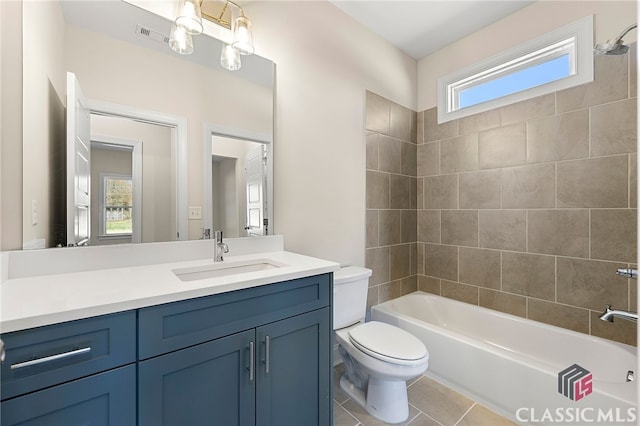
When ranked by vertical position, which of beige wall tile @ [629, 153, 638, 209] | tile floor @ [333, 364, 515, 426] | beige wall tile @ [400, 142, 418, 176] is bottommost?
tile floor @ [333, 364, 515, 426]

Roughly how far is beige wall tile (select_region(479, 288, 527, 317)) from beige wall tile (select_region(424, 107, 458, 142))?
4.57ft

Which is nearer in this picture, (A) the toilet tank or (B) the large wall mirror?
(B) the large wall mirror

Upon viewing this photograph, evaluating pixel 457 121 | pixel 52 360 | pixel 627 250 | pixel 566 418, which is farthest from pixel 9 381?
pixel 457 121

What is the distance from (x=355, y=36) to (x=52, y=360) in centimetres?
255

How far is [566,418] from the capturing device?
1.40 m

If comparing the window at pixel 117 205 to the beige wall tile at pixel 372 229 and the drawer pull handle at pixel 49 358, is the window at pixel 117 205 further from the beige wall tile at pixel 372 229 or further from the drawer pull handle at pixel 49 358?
the beige wall tile at pixel 372 229

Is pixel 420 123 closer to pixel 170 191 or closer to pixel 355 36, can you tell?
pixel 355 36

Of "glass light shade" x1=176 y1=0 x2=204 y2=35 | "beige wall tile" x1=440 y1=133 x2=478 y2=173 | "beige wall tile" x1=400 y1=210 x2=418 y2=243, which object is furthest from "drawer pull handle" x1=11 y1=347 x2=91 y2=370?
"beige wall tile" x1=440 y1=133 x2=478 y2=173

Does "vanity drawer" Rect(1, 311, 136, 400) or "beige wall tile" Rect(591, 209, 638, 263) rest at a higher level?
"beige wall tile" Rect(591, 209, 638, 263)

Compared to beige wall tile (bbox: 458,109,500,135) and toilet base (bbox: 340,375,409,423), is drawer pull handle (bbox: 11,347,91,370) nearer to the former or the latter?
toilet base (bbox: 340,375,409,423)

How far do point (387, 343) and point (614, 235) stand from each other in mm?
1559

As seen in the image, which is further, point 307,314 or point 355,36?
point 355,36

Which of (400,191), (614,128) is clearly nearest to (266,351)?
(400,191)

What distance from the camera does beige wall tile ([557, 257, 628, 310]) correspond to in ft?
5.63
